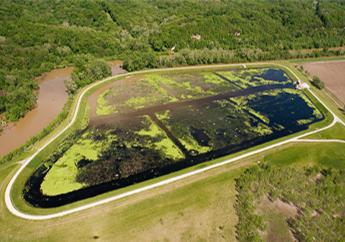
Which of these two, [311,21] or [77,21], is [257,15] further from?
[77,21]

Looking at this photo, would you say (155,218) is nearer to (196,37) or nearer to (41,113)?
(41,113)

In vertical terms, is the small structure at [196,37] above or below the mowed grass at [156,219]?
above

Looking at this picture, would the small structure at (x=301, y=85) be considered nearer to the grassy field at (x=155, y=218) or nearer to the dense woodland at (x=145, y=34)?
the dense woodland at (x=145, y=34)

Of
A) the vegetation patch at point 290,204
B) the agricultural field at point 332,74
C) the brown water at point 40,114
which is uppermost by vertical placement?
the brown water at point 40,114

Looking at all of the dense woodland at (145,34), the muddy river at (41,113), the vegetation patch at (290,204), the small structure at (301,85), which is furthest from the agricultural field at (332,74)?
the muddy river at (41,113)

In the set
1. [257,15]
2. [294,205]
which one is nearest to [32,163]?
[294,205]

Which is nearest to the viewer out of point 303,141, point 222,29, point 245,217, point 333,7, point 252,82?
point 245,217

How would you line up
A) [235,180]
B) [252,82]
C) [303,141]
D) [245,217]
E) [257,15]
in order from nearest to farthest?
[245,217] → [235,180] → [303,141] → [252,82] → [257,15]
